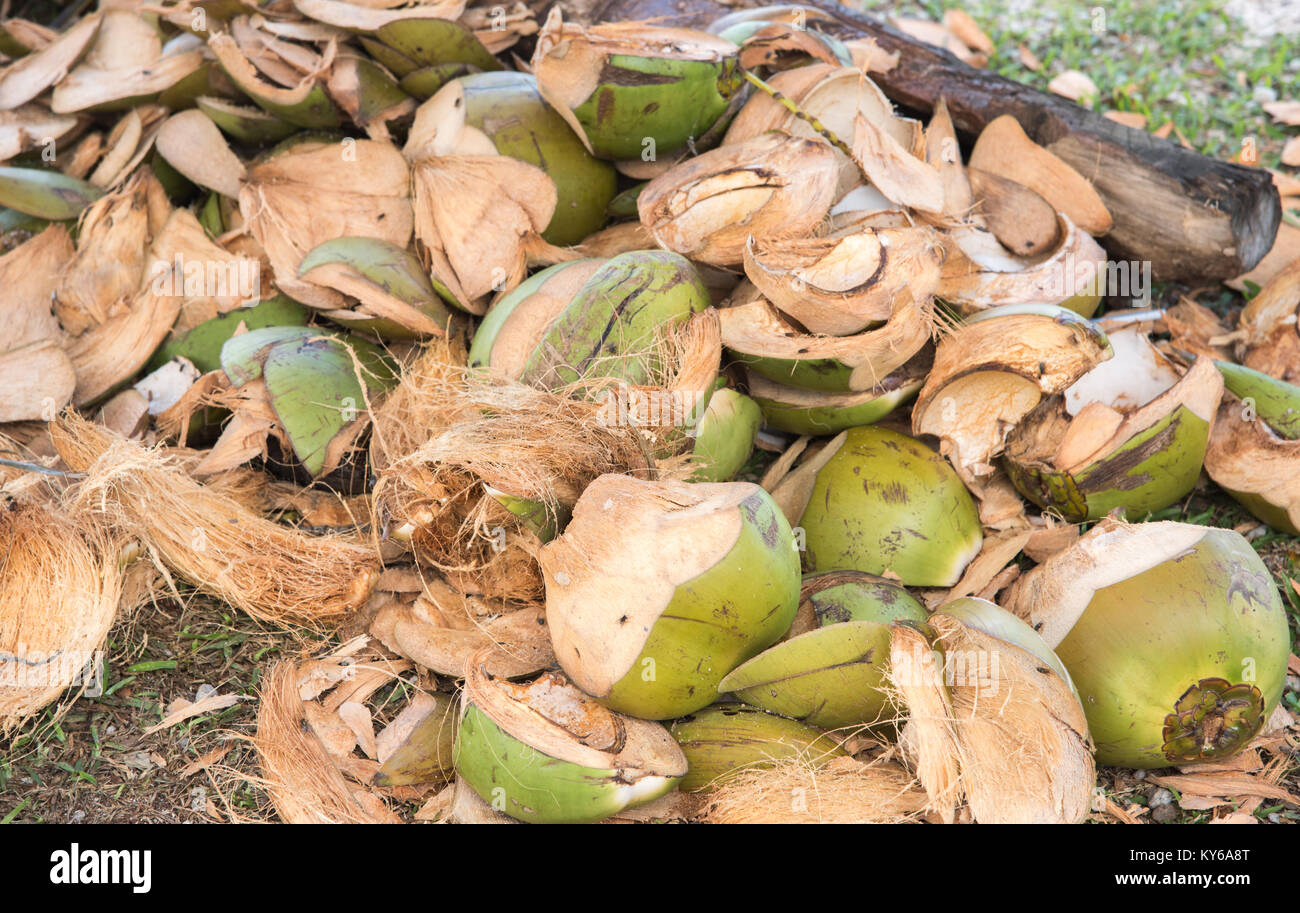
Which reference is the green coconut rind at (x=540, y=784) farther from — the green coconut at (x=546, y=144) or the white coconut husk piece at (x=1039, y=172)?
the white coconut husk piece at (x=1039, y=172)

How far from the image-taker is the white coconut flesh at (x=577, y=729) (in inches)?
68.5

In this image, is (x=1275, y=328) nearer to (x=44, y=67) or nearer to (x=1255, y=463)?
(x=1255, y=463)

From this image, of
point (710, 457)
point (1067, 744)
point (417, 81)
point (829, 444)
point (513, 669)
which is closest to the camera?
point (1067, 744)

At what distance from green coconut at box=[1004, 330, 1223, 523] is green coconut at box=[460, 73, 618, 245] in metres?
1.15

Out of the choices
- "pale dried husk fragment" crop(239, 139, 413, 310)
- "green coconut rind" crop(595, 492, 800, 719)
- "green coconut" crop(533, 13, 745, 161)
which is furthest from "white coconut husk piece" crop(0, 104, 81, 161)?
"green coconut rind" crop(595, 492, 800, 719)

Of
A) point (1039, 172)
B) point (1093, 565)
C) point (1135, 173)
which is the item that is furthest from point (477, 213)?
point (1135, 173)

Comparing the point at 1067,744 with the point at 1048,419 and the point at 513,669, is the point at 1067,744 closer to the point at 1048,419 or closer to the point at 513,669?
the point at 1048,419

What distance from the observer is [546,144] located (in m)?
2.52

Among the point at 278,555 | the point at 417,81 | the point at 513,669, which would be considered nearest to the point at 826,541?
the point at 513,669

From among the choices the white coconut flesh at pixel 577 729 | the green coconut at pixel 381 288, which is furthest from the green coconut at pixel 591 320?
the white coconut flesh at pixel 577 729

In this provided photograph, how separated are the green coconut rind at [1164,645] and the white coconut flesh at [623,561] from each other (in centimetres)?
71

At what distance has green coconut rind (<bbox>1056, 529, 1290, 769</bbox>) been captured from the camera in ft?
6.06

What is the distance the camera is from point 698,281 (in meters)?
2.22

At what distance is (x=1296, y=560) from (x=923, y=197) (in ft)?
3.78
